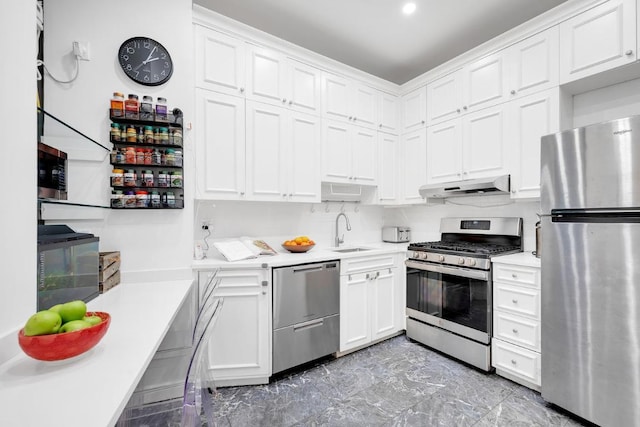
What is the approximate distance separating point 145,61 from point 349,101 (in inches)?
71.6

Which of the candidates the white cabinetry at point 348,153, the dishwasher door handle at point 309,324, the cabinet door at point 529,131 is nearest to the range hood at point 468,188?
the cabinet door at point 529,131

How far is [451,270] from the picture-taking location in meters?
2.55

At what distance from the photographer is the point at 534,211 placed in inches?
101

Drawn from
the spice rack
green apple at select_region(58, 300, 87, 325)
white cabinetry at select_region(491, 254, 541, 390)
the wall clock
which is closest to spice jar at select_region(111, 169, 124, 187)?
the spice rack

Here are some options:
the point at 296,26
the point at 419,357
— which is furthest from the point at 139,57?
the point at 419,357

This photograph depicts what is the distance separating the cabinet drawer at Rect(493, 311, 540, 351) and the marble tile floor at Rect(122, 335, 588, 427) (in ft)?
1.12

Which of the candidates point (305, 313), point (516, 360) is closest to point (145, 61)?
point (305, 313)

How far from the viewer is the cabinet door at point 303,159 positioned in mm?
2641

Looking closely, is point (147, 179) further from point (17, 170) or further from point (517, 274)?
point (517, 274)

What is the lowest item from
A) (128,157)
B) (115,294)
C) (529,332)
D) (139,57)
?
(529,332)

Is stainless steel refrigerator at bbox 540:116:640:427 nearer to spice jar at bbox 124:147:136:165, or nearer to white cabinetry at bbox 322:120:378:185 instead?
white cabinetry at bbox 322:120:378:185

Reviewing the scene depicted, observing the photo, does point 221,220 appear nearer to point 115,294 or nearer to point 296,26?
point 115,294

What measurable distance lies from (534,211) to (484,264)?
76 cm

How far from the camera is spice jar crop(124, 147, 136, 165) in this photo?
1.87 meters
